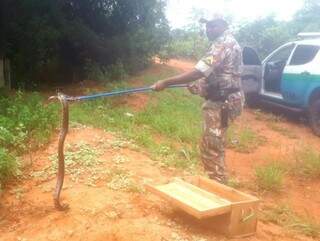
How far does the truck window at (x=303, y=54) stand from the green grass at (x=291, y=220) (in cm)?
446

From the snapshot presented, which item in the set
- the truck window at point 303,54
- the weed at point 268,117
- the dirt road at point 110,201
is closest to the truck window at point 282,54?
the truck window at point 303,54

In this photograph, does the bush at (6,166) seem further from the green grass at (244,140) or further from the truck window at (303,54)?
the truck window at (303,54)

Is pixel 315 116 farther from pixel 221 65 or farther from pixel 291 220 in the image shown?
pixel 221 65

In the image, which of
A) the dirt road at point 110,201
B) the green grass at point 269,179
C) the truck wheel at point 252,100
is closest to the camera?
the dirt road at point 110,201

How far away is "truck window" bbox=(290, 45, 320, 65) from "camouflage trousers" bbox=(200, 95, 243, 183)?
4455mm

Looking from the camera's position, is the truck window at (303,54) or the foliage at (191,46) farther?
the foliage at (191,46)

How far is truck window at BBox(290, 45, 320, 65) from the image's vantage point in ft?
30.3

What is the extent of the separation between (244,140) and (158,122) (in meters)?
1.46

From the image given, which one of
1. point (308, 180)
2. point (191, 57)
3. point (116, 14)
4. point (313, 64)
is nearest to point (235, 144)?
point (308, 180)

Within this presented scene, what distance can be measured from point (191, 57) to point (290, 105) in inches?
364

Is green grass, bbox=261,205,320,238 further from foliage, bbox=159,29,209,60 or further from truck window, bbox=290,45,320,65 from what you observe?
foliage, bbox=159,29,209,60

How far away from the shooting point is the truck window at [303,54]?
30.3 feet

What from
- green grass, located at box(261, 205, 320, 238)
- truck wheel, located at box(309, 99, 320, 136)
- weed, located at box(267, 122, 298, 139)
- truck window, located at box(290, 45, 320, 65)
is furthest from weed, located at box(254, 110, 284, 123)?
green grass, located at box(261, 205, 320, 238)

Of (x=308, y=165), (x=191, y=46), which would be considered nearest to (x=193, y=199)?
(x=308, y=165)
